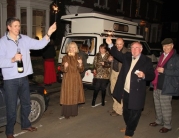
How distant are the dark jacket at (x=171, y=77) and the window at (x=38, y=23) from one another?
399 inches

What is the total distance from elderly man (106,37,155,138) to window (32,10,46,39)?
986 centimetres

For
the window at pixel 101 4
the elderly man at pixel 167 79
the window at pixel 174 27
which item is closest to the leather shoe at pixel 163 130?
the elderly man at pixel 167 79

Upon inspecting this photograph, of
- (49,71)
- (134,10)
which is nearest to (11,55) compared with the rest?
(49,71)

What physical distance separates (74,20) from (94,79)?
3.27 metres

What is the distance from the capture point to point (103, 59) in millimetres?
5777

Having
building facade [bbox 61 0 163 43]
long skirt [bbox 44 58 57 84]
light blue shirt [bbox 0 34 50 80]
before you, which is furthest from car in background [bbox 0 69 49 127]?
building facade [bbox 61 0 163 43]

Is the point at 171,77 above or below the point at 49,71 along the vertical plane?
above

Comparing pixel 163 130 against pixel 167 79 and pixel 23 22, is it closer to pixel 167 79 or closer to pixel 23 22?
pixel 167 79

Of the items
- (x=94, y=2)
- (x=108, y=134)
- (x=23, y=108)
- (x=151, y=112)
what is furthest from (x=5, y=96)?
(x=94, y=2)

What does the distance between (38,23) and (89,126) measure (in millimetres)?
9919

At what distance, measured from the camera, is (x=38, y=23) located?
12.9 m

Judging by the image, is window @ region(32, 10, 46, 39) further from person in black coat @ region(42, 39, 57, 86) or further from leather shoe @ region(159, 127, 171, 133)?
leather shoe @ region(159, 127, 171, 133)

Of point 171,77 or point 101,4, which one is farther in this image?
point 101,4

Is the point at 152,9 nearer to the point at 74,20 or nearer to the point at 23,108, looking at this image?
the point at 74,20
